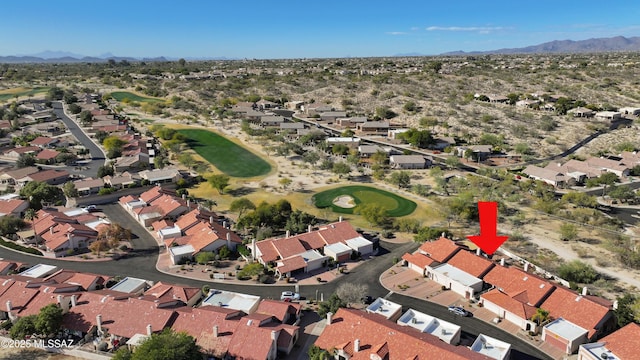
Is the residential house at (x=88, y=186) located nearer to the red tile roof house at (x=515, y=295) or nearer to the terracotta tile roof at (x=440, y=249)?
the terracotta tile roof at (x=440, y=249)

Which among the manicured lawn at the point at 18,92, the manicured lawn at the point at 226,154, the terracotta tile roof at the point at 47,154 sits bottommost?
the manicured lawn at the point at 226,154

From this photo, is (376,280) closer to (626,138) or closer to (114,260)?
(114,260)

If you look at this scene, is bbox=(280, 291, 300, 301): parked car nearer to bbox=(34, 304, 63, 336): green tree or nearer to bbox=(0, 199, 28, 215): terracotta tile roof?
bbox=(34, 304, 63, 336): green tree

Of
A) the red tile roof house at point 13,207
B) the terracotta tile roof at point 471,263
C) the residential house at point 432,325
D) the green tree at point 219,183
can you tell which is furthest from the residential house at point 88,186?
the terracotta tile roof at point 471,263

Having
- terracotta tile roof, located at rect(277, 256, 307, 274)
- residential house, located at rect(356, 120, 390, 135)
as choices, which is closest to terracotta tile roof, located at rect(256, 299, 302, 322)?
terracotta tile roof, located at rect(277, 256, 307, 274)

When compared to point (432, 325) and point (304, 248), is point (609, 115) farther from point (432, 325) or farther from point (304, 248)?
point (432, 325)

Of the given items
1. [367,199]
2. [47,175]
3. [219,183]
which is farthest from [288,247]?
[47,175]
